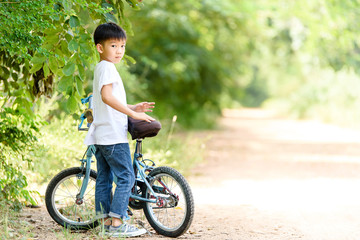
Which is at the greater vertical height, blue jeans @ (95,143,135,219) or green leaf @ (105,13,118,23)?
green leaf @ (105,13,118,23)

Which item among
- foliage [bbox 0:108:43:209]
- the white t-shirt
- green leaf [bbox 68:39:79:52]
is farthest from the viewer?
foliage [bbox 0:108:43:209]

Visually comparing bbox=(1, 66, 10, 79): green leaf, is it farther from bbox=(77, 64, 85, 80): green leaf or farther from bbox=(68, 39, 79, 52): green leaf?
bbox=(68, 39, 79, 52): green leaf

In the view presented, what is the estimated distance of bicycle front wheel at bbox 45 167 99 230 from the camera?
490 cm

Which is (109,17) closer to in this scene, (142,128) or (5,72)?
(142,128)

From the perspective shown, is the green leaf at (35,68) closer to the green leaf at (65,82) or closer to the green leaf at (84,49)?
the green leaf at (65,82)

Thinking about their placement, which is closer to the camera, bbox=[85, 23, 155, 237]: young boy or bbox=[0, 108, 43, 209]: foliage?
bbox=[85, 23, 155, 237]: young boy

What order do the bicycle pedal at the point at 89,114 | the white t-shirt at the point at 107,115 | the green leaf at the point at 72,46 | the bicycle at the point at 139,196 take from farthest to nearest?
the bicycle pedal at the point at 89,114 < the bicycle at the point at 139,196 < the white t-shirt at the point at 107,115 < the green leaf at the point at 72,46

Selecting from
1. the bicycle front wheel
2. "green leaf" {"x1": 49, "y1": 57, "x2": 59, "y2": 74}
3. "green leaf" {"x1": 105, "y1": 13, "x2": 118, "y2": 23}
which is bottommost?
the bicycle front wheel

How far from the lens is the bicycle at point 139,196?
4648 millimetres

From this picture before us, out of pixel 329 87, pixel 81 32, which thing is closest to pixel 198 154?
pixel 81 32

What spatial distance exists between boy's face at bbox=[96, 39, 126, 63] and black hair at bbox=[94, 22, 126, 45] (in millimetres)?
31

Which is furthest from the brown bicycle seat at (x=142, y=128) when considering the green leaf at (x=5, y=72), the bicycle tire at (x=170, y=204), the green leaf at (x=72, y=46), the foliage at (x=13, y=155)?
the green leaf at (x=5, y=72)

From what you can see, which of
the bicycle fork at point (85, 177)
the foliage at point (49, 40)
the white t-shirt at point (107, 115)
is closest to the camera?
the foliage at point (49, 40)

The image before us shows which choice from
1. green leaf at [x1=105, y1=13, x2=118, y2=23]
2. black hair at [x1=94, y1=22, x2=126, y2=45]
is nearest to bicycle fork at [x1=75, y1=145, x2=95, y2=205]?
black hair at [x1=94, y1=22, x2=126, y2=45]
